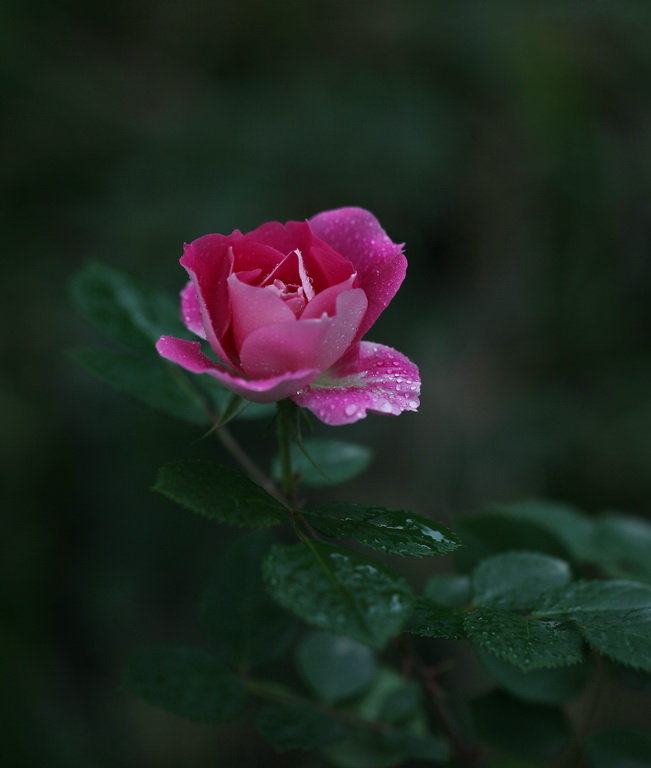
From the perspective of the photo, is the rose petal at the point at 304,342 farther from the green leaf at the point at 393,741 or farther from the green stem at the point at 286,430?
the green leaf at the point at 393,741

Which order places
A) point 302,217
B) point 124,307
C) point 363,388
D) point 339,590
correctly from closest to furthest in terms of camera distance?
point 339,590 → point 363,388 → point 124,307 → point 302,217

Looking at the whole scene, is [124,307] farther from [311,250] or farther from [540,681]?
[540,681]

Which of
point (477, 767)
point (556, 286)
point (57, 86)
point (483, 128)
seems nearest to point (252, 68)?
point (57, 86)

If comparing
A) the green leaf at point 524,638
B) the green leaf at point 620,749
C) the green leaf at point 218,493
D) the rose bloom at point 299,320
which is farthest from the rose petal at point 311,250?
the green leaf at point 620,749

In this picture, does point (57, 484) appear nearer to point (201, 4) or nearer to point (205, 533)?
point (205, 533)

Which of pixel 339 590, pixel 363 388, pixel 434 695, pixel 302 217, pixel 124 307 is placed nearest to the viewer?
pixel 339 590

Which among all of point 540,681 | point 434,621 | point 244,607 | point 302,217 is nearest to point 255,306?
point 434,621
